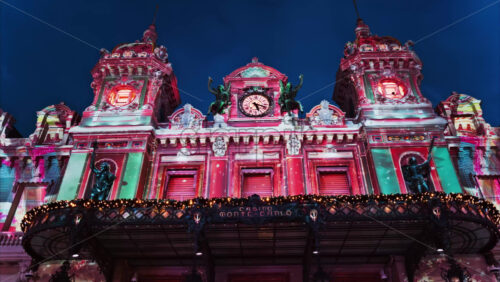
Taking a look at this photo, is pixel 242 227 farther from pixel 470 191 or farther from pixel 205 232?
pixel 470 191

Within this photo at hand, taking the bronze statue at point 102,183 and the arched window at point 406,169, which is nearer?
the bronze statue at point 102,183

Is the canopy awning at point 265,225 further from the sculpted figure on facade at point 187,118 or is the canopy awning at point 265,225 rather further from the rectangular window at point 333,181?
the sculpted figure on facade at point 187,118

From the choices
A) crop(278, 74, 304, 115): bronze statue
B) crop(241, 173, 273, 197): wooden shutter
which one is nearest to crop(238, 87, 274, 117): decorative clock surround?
crop(278, 74, 304, 115): bronze statue

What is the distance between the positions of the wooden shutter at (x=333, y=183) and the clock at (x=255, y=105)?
4.90m

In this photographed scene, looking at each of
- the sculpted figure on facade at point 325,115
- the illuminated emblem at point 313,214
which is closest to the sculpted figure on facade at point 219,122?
the sculpted figure on facade at point 325,115

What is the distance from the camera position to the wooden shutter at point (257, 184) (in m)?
19.1

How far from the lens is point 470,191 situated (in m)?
18.7

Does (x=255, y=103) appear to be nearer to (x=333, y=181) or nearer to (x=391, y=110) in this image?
(x=333, y=181)

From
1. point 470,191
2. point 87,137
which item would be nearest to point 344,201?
point 470,191

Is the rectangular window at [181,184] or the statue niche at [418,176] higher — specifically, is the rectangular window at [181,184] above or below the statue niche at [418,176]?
above

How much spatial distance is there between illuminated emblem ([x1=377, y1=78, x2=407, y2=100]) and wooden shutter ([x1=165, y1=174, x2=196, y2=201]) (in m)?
11.4

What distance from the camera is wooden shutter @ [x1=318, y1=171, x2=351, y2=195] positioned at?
1908 cm

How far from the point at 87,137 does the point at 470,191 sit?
62.3 feet

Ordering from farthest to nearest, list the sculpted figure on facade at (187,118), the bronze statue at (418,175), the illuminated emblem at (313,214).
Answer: the sculpted figure on facade at (187,118), the bronze statue at (418,175), the illuminated emblem at (313,214)
